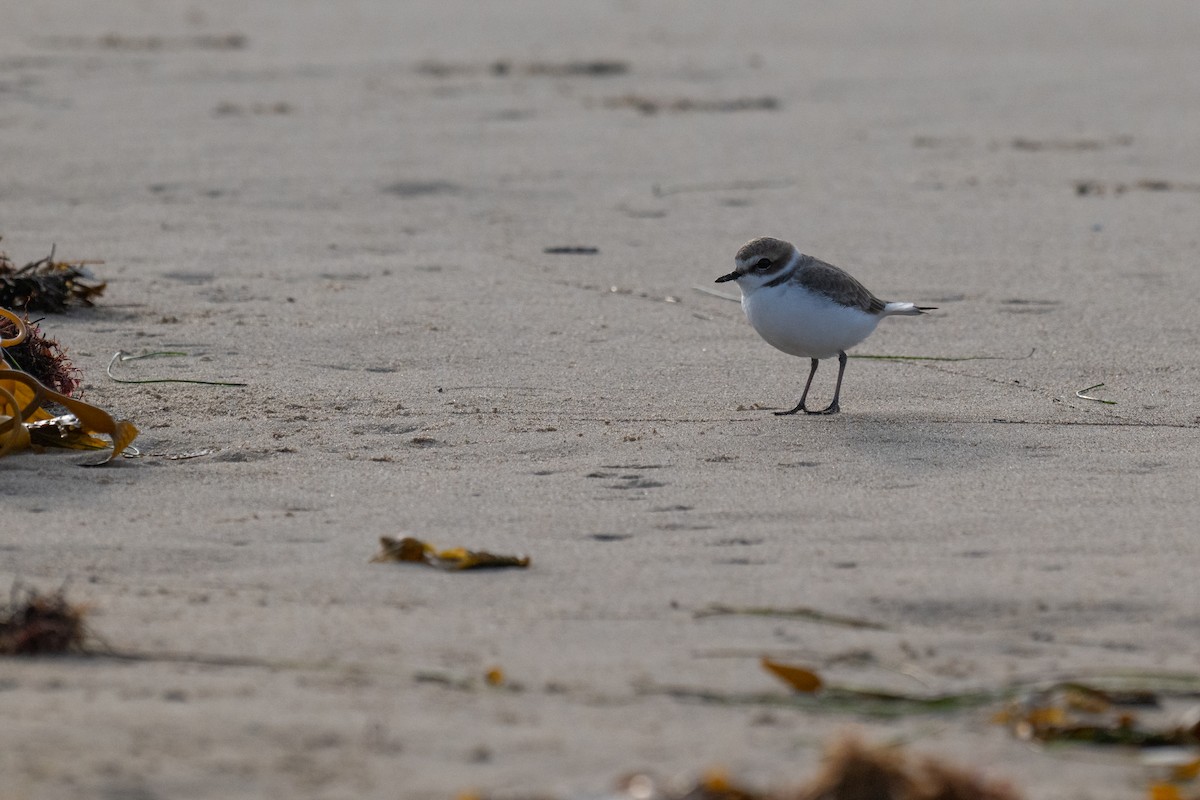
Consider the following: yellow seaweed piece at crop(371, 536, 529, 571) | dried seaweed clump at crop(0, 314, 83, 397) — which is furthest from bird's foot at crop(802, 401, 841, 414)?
dried seaweed clump at crop(0, 314, 83, 397)

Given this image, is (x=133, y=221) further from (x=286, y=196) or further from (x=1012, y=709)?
(x=1012, y=709)

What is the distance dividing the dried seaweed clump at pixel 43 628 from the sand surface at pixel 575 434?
0.06m

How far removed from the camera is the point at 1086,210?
8211 millimetres

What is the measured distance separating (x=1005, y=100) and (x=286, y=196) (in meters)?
5.89

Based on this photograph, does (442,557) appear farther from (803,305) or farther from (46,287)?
(46,287)

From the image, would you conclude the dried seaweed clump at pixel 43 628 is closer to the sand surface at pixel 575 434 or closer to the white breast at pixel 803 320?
the sand surface at pixel 575 434

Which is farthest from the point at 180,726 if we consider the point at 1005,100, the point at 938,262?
the point at 1005,100

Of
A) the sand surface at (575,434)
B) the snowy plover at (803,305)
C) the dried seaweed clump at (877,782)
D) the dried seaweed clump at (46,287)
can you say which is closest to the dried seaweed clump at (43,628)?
the sand surface at (575,434)

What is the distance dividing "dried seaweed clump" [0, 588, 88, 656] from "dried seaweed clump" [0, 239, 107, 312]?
3.16m

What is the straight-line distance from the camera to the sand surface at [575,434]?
2.88m

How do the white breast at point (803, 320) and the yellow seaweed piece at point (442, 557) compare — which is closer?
the yellow seaweed piece at point (442, 557)

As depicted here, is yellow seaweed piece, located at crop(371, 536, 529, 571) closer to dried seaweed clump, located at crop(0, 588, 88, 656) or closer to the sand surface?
the sand surface

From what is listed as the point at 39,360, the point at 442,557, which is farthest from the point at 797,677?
the point at 39,360

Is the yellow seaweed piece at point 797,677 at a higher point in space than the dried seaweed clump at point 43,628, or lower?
lower
